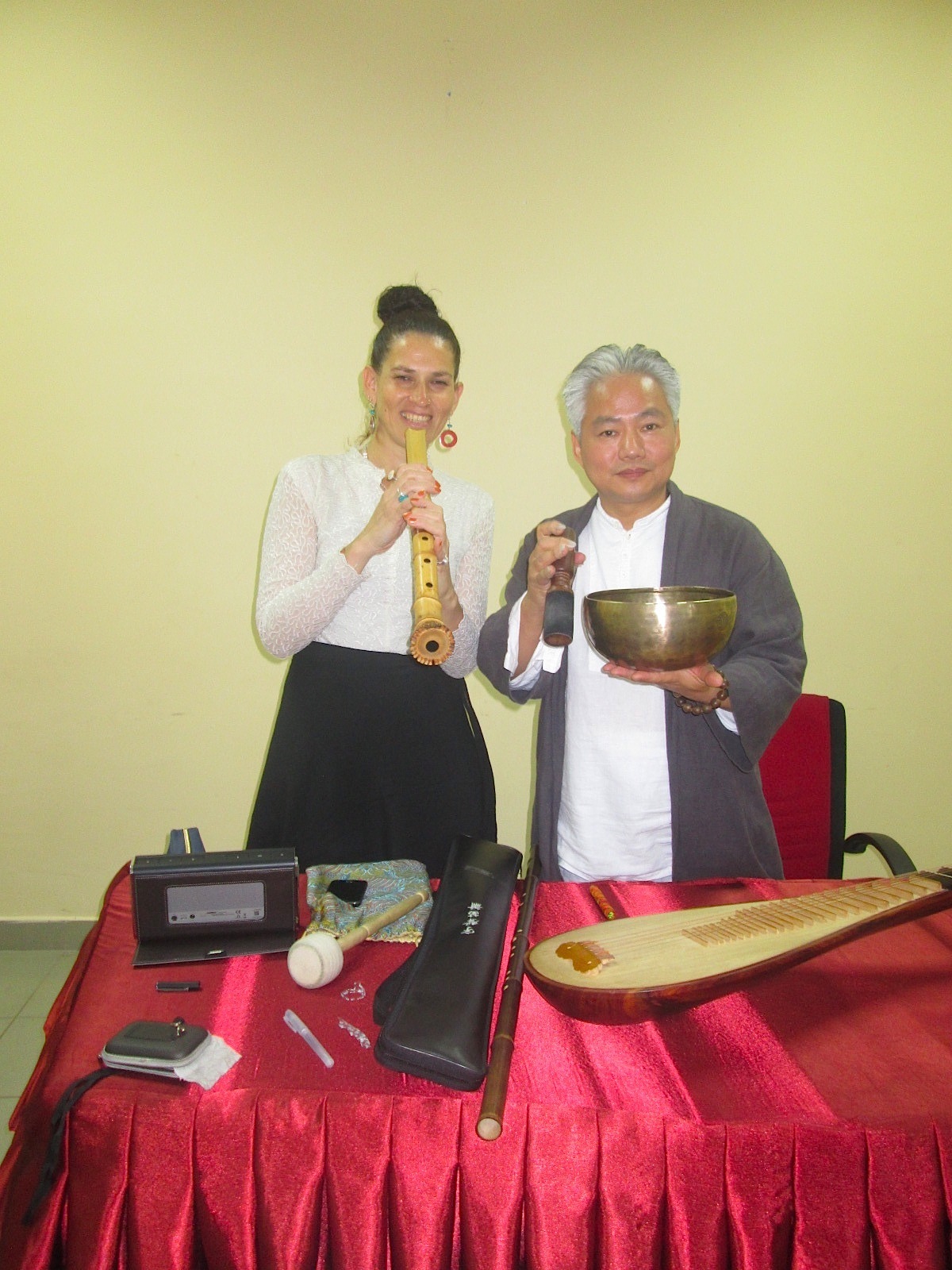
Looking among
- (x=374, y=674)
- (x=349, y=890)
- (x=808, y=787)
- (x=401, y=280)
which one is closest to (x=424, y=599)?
(x=374, y=674)

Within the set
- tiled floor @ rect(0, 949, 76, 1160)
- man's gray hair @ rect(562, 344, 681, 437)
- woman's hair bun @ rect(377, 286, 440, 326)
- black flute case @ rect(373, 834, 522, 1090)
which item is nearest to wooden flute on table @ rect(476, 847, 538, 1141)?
black flute case @ rect(373, 834, 522, 1090)

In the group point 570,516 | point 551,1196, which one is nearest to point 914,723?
point 570,516

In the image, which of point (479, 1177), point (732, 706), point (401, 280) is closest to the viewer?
point (479, 1177)

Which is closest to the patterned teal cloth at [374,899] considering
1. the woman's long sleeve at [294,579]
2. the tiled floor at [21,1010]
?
the woman's long sleeve at [294,579]

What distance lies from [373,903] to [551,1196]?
0.45 metres

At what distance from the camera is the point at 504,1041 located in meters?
0.78

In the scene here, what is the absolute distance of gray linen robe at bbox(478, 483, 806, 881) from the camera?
4.34 ft

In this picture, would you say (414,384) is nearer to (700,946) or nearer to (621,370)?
(621,370)

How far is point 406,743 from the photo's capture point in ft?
5.44

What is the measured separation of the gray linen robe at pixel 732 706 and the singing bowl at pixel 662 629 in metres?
0.21

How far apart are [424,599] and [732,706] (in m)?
0.56

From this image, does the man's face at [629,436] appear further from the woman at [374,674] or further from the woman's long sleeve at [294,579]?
the woman's long sleeve at [294,579]

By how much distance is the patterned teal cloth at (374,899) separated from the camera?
Answer: 103 cm

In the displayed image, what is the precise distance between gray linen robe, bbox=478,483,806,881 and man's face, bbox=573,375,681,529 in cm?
14
